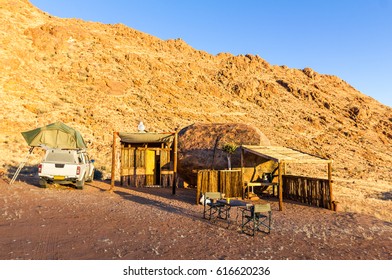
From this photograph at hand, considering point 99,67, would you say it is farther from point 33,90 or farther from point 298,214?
point 298,214

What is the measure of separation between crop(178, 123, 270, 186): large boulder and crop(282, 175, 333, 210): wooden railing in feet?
8.08

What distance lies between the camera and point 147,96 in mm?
43469

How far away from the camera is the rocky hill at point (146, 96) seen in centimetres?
3266

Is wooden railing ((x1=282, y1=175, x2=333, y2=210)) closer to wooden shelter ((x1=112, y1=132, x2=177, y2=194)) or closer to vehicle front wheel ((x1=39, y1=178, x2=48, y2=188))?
wooden shelter ((x1=112, y1=132, x2=177, y2=194))

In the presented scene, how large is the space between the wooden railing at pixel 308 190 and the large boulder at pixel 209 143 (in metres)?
2.46

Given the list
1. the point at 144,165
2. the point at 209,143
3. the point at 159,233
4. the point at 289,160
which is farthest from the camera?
the point at 144,165

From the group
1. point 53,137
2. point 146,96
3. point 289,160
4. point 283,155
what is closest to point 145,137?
point 53,137

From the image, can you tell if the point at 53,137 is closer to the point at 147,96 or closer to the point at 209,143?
the point at 209,143

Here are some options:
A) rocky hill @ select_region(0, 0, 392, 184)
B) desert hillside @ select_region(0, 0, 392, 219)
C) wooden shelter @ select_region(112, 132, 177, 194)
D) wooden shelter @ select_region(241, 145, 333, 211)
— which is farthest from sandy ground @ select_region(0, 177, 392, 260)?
rocky hill @ select_region(0, 0, 392, 184)

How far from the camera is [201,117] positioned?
139ft

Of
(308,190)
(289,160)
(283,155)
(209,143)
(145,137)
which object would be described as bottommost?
(308,190)

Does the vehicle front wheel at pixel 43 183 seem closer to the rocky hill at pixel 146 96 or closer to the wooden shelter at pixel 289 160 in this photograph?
the rocky hill at pixel 146 96

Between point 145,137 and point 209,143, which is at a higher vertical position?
point 145,137
